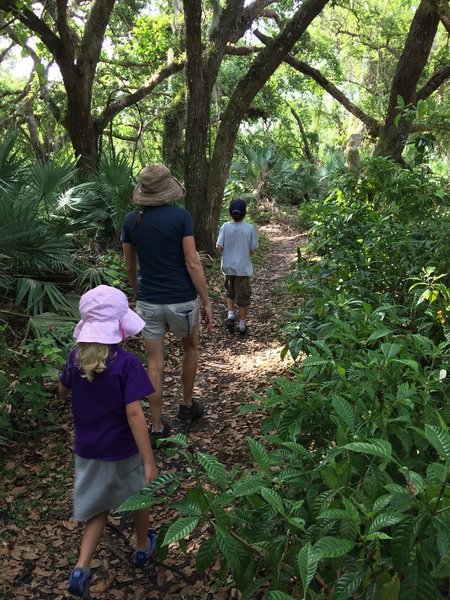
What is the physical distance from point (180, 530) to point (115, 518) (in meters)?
1.89

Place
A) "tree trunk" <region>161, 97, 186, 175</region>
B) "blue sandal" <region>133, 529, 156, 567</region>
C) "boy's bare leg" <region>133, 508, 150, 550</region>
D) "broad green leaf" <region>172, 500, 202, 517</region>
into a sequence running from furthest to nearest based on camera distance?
"tree trunk" <region>161, 97, 186, 175</region> < "blue sandal" <region>133, 529, 156, 567</region> < "boy's bare leg" <region>133, 508, 150, 550</region> < "broad green leaf" <region>172, 500, 202, 517</region>

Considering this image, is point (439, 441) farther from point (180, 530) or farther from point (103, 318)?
point (103, 318)

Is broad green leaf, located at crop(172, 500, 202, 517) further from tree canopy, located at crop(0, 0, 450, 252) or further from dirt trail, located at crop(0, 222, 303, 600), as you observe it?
tree canopy, located at crop(0, 0, 450, 252)

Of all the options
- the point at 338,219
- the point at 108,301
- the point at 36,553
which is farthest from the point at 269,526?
the point at 338,219

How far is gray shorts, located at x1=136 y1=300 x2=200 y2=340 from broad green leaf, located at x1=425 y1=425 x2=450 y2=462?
2.52 m

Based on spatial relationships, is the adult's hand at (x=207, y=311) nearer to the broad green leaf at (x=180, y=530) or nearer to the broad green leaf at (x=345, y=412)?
the broad green leaf at (x=345, y=412)

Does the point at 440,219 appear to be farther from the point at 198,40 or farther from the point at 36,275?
the point at 198,40

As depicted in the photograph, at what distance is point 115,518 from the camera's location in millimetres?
3281

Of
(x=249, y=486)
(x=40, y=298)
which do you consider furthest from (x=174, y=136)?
(x=249, y=486)

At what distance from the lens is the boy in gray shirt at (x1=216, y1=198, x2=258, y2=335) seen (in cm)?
635

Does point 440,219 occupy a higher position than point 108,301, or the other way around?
point 440,219

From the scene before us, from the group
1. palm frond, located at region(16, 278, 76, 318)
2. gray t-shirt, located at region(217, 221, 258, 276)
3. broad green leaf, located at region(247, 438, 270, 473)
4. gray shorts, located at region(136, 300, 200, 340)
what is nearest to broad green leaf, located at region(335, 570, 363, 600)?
broad green leaf, located at region(247, 438, 270, 473)

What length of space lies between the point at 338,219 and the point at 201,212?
4.39 m

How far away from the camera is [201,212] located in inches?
353
